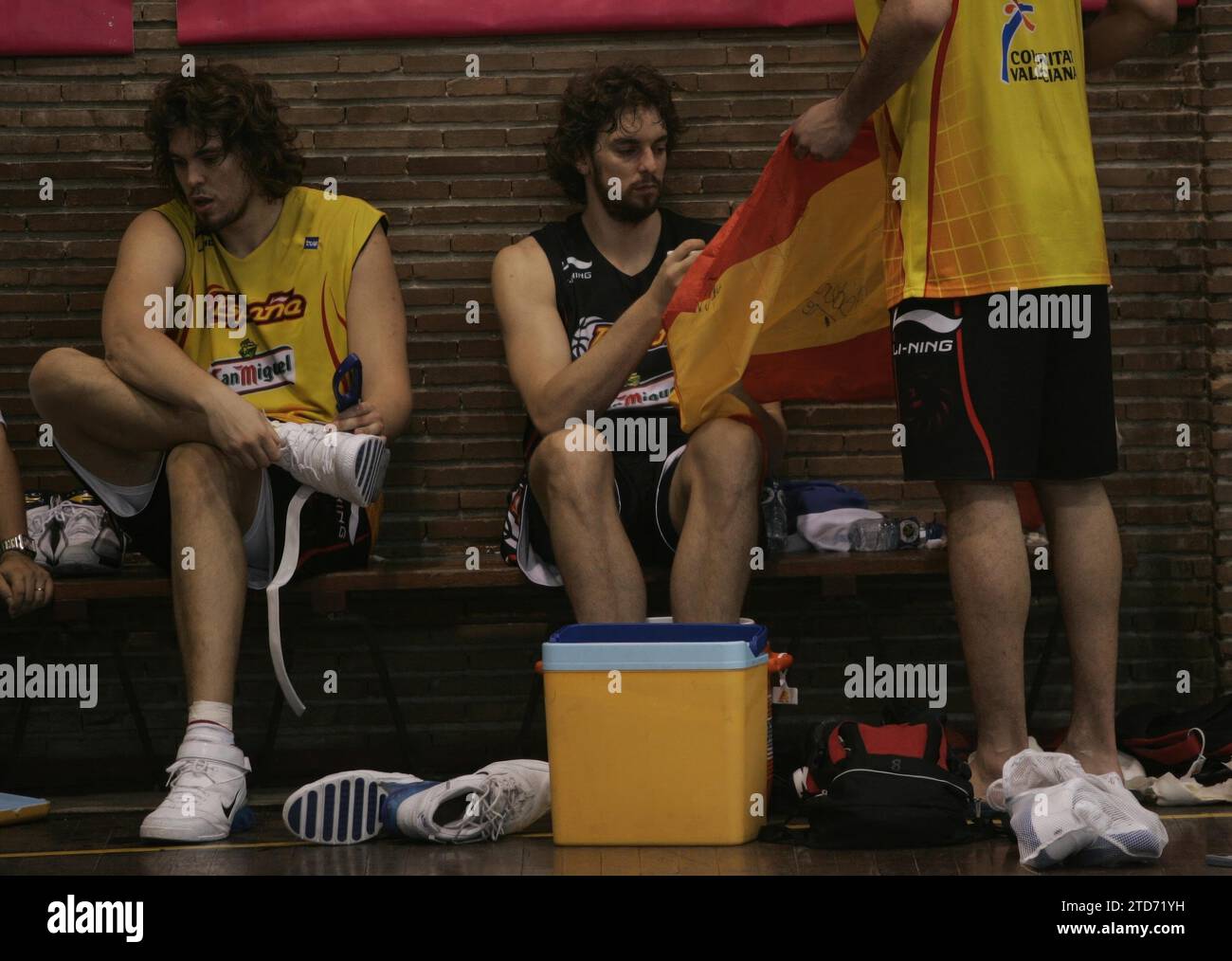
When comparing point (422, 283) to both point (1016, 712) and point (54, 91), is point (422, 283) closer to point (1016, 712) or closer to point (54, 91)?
point (54, 91)

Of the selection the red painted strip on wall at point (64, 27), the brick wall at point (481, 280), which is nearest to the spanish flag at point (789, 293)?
the brick wall at point (481, 280)

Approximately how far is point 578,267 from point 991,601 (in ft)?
5.11

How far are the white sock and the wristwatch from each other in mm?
759

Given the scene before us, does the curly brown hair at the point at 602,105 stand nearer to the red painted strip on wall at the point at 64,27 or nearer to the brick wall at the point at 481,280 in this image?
the brick wall at the point at 481,280

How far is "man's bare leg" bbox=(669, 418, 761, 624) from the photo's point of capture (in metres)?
3.38

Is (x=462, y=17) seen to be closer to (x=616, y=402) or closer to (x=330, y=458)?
(x=616, y=402)

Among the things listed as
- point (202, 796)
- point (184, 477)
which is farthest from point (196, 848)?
point (184, 477)

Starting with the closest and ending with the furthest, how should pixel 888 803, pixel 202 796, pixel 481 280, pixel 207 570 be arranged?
pixel 888 803
pixel 202 796
pixel 207 570
pixel 481 280

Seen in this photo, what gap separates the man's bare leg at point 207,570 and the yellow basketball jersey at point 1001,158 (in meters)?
1.55

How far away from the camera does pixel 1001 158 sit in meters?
3.03

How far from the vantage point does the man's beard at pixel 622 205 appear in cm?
409

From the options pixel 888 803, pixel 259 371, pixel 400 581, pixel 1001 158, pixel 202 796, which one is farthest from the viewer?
pixel 259 371

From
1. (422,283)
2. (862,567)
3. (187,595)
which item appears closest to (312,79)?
(422,283)

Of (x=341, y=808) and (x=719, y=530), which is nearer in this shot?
(x=341, y=808)
